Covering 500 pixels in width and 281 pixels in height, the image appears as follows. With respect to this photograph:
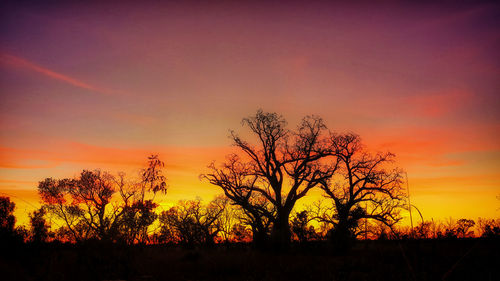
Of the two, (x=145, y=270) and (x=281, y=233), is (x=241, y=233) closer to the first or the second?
(x=281, y=233)

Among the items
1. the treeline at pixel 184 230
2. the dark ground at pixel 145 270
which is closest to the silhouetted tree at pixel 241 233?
the treeline at pixel 184 230

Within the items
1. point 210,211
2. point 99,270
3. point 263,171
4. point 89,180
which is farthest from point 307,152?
point 89,180

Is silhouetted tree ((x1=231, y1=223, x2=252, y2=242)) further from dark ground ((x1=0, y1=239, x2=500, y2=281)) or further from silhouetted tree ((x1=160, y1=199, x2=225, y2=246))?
dark ground ((x1=0, y1=239, x2=500, y2=281))

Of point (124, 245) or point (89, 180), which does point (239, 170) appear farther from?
point (89, 180)

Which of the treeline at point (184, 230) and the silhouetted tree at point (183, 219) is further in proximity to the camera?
the silhouetted tree at point (183, 219)

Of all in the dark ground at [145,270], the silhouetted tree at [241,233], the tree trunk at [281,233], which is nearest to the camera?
the dark ground at [145,270]

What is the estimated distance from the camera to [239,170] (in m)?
28.0

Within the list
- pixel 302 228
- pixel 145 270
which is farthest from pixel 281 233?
pixel 145 270

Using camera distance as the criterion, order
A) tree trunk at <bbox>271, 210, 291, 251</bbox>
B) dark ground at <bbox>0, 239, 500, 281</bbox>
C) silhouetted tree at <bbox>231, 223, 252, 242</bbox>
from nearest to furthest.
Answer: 1. dark ground at <bbox>0, 239, 500, 281</bbox>
2. tree trunk at <bbox>271, 210, 291, 251</bbox>
3. silhouetted tree at <bbox>231, 223, 252, 242</bbox>

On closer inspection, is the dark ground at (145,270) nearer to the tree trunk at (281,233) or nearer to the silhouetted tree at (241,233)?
the tree trunk at (281,233)

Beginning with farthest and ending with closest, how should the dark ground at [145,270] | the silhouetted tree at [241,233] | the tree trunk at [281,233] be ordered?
the silhouetted tree at [241,233], the tree trunk at [281,233], the dark ground at [145,270]

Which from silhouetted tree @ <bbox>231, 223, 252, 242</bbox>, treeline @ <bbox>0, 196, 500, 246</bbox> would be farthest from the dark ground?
silhouetted tree @ <bbox>231, 223, 252, 242</bbox>

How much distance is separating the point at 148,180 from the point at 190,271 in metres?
21.0

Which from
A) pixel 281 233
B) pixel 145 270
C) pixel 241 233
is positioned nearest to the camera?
pixel 145 270
